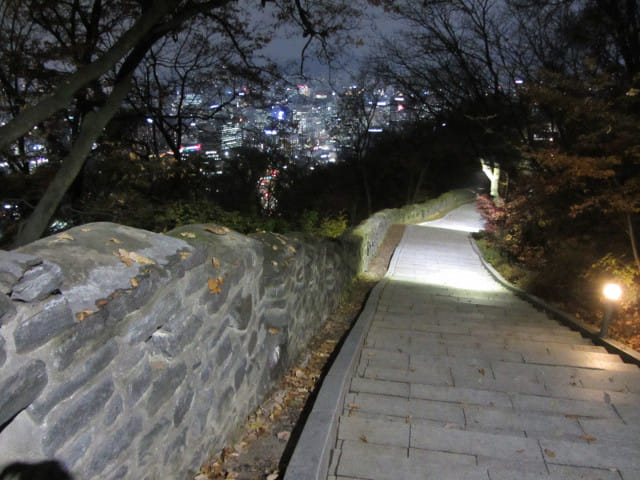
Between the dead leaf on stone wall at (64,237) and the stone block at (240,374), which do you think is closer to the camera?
the dead leaf on stone wall at (64,237)

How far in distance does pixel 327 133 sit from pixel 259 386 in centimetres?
3378

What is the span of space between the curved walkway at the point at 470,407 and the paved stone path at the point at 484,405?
11mm

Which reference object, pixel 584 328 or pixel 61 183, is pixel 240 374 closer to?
pixel 61 183

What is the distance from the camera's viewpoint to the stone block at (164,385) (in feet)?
7.20

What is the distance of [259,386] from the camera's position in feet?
11.8

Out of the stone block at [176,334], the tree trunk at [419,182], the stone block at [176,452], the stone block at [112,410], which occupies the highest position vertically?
the tree trunk at [419,182]

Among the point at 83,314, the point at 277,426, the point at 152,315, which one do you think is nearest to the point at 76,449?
the point at 83,314

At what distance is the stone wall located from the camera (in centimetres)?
155

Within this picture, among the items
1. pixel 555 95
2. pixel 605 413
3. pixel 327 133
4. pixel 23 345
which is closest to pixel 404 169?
pixel 327 133

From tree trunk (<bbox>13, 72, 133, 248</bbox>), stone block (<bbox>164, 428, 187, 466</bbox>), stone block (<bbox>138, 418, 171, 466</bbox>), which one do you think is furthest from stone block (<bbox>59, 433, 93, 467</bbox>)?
tree trunk (<bbox>13, 72, 133, 248</bbox>)

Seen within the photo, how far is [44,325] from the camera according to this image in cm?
157

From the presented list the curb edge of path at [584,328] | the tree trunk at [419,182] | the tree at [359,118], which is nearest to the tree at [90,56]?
the curb edge of path at [584,328]

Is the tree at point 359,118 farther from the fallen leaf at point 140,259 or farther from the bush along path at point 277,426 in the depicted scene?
the fallen leaf at point 140,259

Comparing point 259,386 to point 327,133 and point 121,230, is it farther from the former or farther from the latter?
point 327,133
